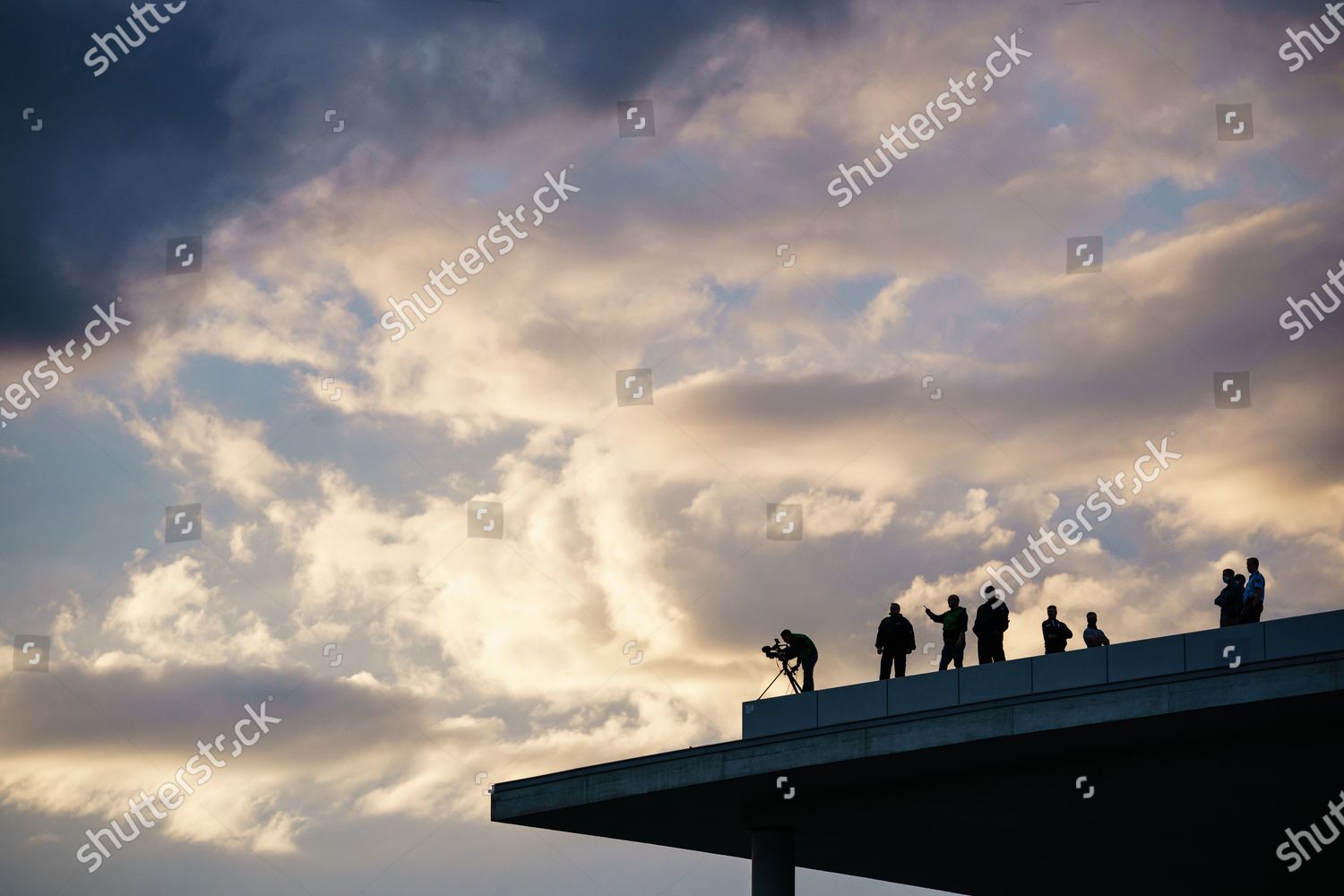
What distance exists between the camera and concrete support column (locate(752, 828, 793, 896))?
32.5 m

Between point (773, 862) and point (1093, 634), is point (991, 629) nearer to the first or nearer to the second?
point (1093, 634)

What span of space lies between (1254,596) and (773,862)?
1166 centimetres

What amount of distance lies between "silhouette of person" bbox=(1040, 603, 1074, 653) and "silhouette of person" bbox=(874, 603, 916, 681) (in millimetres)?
2548

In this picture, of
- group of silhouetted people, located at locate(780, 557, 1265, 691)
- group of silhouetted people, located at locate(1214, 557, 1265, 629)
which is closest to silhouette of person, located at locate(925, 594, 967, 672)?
group of silhouetted people, located at locate(780, 557, 1265, 691)

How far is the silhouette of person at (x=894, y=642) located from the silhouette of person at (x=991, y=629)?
138cm

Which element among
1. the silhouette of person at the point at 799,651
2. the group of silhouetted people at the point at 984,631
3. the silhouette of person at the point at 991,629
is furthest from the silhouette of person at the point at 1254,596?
the silhouette of person at the point at 799,651

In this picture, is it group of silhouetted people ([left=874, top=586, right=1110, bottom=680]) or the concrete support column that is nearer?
group of silhouetted people ([left=874, top=586, right=1110, bottom=680])

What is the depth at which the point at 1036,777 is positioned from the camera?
29.1 meters

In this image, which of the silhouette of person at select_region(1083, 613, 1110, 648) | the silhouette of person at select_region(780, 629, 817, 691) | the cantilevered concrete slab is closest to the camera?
the cantilevered concrete slab

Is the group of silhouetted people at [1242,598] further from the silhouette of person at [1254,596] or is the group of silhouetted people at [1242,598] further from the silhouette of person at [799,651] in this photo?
the silhouette of person at [799,651]

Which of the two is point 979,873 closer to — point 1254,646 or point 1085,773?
point 1085,773

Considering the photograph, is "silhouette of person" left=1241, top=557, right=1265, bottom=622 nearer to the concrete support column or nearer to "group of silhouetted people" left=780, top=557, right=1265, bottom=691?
"group of silhouetted people" left=780, top=557, right=1265, bottom=691

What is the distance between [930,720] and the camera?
27.8 m

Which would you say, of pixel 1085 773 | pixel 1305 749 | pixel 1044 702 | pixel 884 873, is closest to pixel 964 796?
pixel 1085 773
